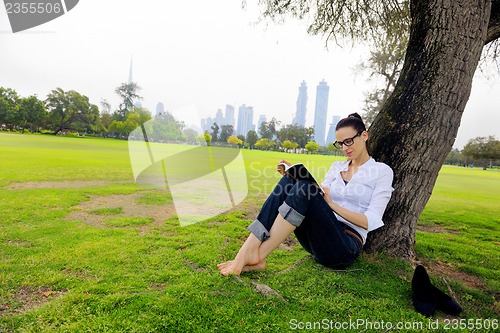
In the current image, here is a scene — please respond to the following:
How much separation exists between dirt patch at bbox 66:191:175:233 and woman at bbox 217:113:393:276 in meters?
2.33

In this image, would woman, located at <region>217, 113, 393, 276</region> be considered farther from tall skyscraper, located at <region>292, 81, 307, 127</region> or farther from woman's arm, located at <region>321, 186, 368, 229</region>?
tall skyscraper, located at <region>292, 81, 307, 127</region>

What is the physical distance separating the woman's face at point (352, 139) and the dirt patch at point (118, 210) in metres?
3.06

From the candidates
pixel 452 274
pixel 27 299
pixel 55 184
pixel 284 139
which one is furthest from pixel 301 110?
pixel 27 299

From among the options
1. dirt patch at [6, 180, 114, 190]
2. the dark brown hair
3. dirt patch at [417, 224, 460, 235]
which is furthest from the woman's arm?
dirt patch at [6, 180, 114, 190]

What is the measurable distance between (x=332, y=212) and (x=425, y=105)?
1.63 metres

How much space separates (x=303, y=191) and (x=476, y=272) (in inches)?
99.9

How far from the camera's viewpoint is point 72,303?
6.98 feet

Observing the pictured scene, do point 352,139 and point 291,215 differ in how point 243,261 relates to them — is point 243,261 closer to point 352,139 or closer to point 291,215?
point 291,215

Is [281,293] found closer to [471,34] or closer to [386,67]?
[471,34]

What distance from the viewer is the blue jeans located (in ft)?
7.60

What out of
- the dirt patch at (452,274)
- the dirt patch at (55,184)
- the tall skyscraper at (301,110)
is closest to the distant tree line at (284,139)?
the tall skyscraper at (301,110)

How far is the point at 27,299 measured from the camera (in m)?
2.23

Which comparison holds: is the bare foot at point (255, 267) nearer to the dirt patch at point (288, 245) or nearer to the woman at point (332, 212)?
the woman at point (332, 212)

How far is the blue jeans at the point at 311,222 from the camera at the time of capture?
232 cm
